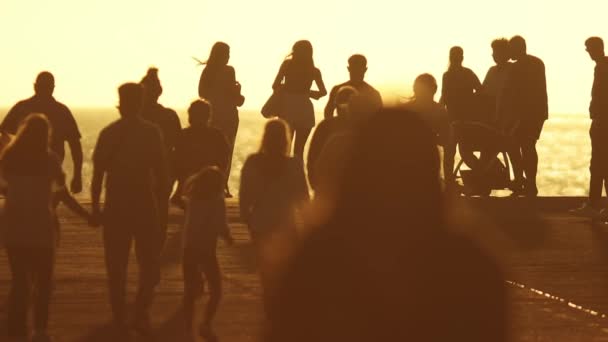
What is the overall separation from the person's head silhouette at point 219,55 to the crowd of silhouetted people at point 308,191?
0.07ft

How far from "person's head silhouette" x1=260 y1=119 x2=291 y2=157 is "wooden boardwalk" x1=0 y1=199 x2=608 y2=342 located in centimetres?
113

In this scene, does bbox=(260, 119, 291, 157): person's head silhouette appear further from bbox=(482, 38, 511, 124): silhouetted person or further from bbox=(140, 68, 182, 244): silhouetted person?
bbox=(482, 38, 511, 124): silhouetted person

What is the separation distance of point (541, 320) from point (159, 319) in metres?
2.50

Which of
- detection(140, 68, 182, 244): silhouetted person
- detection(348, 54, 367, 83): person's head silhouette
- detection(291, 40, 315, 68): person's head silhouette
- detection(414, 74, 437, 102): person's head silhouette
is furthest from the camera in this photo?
detection(291, 40, 315, 68): person's head silhouette

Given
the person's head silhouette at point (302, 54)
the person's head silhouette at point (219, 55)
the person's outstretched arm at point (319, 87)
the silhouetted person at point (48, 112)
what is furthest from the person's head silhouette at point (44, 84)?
the person's head silhouette at point (219, 55)

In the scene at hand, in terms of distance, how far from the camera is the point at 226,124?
19562 mm

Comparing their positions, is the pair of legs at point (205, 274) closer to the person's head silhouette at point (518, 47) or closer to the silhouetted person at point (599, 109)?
the silhouetted person at point (599, 109)

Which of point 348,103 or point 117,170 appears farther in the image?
point 348,103

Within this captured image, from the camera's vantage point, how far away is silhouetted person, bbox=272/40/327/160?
1744 centimetres

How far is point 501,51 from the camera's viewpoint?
20.1 m

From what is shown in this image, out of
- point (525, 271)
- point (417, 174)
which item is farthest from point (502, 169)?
point (417, 174)

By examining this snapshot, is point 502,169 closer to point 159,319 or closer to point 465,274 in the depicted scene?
point 159,319

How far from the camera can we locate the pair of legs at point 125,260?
10.6 metres

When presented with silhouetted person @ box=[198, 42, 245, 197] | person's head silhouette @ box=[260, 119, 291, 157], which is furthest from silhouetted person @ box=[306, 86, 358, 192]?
silhouetted person @ box=[198, 42, 245, 197]
